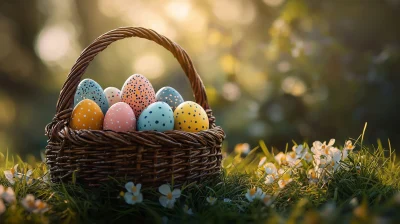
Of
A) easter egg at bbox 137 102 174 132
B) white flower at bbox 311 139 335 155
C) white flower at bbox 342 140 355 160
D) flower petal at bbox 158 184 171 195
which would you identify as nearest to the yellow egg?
easter egg at bbox 137 102 174 132

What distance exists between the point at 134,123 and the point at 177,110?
0.22 meters

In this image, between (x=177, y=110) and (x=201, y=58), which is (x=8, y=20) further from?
(x=177, y=110)

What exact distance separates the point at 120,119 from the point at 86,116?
0.17 meters

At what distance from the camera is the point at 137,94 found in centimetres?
212

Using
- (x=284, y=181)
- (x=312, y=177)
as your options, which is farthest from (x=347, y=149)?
(x=284, y=181)

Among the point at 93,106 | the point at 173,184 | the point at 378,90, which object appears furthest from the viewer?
the point at 378,90

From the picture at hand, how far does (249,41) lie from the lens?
420 cm

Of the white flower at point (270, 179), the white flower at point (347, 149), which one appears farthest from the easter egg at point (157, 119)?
the white flower at point (347, 149)

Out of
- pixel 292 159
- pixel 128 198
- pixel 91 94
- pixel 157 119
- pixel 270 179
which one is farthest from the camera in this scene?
pixel 292 159

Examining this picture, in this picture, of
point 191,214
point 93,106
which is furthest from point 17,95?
point 191,214

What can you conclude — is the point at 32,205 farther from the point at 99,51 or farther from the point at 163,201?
the point at 99,51

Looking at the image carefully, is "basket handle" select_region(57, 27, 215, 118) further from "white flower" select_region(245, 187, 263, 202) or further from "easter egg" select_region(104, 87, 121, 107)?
"white flower" select_region(245, 187, 263, 202)

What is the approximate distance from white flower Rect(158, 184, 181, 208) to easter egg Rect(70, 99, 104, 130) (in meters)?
0.47

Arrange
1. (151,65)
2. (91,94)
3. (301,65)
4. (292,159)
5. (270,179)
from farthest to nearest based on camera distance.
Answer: (151,65) < (301,65) < (292,159) < (91,94) < (270,179)
